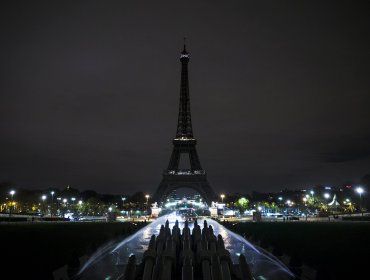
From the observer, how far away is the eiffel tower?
114062mm

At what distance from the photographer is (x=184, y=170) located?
392 feet

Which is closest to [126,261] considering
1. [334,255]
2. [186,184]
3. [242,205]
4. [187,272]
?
[334,255]

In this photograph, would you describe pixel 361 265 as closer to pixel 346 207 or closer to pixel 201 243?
pixel 201 243

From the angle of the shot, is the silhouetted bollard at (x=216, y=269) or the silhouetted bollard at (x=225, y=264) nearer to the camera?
the silhouetted bollard at (x=216, y=269)

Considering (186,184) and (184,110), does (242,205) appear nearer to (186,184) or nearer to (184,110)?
(186,184)

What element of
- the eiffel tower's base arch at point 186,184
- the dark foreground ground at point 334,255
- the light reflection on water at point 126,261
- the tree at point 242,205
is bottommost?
the light reflection on water at point 126,261

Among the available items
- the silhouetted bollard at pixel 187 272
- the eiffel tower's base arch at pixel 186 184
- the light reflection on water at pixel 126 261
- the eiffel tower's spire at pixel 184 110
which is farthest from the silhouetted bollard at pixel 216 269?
the eiffel tower's spire at pixel 184 110

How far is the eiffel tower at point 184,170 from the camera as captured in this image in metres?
114

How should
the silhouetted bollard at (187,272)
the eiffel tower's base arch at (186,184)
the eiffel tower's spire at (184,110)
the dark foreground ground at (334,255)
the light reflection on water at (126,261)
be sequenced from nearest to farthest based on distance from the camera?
the silhouetted bollard at (187,272)
the dark foreground ground at (334,255)
the light reflection on water at (126,261)
the eiffel tower's base arch at (186,184)
the eiffel tower's spire at (184,110)

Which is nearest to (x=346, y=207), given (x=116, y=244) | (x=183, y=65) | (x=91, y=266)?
(x=183, y=65)

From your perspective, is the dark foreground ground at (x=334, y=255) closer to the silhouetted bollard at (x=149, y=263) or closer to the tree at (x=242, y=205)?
the silhouetted bollard at (x=149, y=263)

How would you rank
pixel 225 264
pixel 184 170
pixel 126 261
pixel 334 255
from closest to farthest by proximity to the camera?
pixel 225 264 → pixel 126 261 → pixel 334 255 → pixel 184 170

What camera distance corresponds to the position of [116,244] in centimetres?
2703

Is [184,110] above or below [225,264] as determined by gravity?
above
